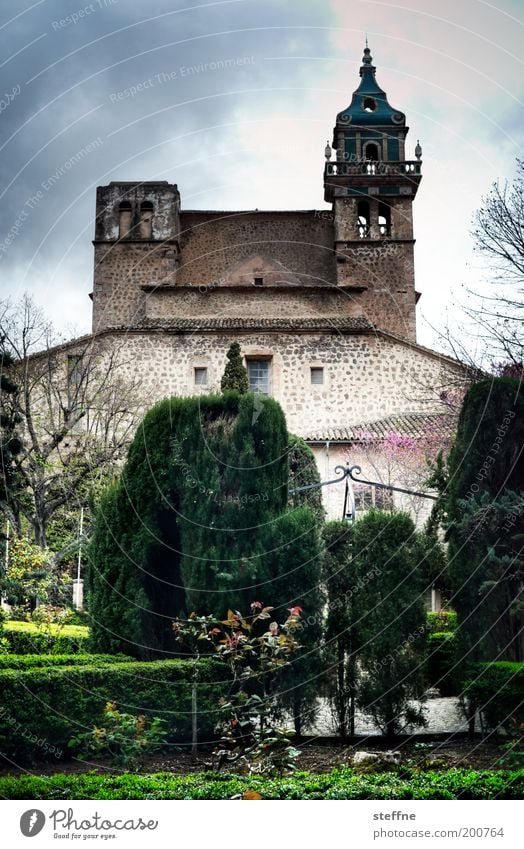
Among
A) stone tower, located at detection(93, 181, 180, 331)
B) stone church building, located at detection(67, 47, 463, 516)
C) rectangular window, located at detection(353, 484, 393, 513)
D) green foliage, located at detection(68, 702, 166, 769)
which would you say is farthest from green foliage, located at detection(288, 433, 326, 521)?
stone tower, located at detection(93, 181, 180, 331)

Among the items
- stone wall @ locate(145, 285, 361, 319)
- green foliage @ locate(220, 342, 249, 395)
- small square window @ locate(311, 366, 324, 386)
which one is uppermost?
stone wall @ locate(145, 285, 361, 319)

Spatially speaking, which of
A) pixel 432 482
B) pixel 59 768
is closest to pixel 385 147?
pixel 432 482

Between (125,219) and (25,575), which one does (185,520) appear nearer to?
(25,575)

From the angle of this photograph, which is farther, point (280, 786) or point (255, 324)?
point (255, 324)

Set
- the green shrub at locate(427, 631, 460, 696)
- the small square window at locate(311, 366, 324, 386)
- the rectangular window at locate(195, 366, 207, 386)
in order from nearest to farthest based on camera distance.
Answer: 1. the green shrub at locate(427, 631, 460, 696)
2. the rectangular window at locate(195, 366, 207, 386)
3. the small square window at locate(311, 366, 324, 386)

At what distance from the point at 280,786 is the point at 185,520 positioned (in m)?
3.49

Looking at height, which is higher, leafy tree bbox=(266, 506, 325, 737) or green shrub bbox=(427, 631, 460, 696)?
leafy tree bbox=(266, 506, 325, 737)

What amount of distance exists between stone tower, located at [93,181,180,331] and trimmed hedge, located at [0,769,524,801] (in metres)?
24.4

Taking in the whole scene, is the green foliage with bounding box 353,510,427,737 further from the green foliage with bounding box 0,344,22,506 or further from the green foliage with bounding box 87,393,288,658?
the green foliage with bounding box 0,344,22,506

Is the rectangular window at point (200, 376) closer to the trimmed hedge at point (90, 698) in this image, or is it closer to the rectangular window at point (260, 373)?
the rectangular window at point (260, 373)

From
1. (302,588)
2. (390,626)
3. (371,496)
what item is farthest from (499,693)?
(371,496)

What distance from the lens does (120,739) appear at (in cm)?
801

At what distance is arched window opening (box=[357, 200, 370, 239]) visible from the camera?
30797 millimetres

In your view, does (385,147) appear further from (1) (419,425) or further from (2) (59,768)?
(2) (59,768)
